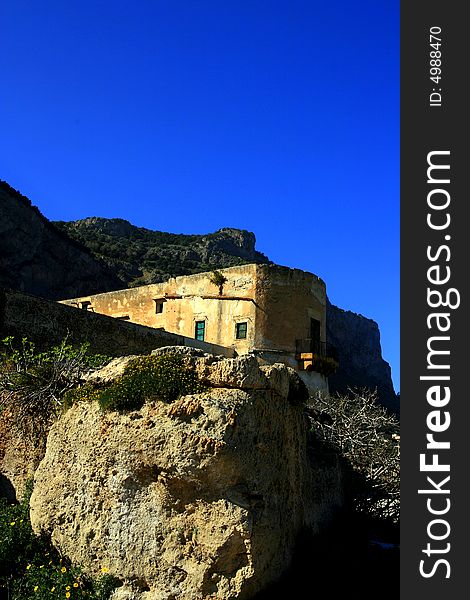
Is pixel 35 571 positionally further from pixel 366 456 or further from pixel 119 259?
pixel 119 259

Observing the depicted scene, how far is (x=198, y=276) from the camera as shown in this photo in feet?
87.4

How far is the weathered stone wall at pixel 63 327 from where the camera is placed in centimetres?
1270

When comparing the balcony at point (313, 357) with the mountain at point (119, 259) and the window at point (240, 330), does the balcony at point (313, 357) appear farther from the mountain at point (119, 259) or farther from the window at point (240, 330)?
the window at point (240, 330)

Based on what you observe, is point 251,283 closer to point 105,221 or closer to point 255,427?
point 255,427

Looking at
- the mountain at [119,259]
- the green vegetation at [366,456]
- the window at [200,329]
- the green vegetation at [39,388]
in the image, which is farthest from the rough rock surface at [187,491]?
the mountain at [119,259]

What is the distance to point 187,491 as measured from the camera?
6320mm

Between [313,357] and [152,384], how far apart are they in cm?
1856

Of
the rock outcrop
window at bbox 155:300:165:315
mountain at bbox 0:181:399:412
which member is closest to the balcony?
mountain at bbox 0:181:399:412

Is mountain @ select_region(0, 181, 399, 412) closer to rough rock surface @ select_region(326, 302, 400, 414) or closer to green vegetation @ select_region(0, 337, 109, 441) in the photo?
rough rock surface @ select_region(326, 302, 400, 414)

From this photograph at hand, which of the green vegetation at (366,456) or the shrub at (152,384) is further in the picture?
the green vegetation at (366,456)

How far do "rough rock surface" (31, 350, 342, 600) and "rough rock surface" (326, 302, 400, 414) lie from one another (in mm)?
67879

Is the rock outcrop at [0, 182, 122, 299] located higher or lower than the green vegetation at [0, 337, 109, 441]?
higher

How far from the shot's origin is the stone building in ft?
81.4

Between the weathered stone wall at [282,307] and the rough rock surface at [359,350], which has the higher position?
the rough rock surface at [359,350]
